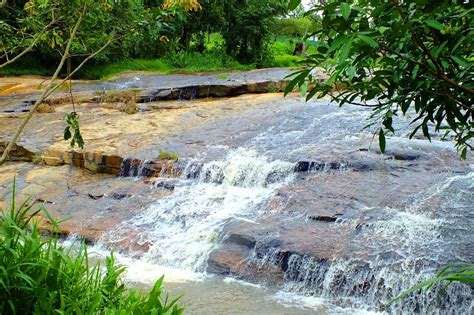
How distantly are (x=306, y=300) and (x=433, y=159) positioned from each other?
3566 mm

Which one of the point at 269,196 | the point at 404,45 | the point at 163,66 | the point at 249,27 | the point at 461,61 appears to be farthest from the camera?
the point at 249,27

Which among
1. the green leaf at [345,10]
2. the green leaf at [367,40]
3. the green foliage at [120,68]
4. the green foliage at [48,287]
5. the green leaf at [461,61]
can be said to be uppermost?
the green leaf at [345,10]

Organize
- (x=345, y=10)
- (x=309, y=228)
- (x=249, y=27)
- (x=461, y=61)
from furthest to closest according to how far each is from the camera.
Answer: (x=249, y=27), (x=309, y=228), (x=461, y=61), (x=345, y=10)

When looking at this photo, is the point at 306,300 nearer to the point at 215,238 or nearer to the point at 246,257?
the point at 246,257

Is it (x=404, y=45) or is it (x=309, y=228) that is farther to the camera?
(x=309, y=228)

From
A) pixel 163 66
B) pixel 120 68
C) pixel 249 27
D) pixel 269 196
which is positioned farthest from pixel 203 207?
pixel 249 27

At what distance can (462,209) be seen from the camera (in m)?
6.63

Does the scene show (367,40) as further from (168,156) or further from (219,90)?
(219,90)

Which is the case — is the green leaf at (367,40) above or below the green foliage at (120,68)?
above

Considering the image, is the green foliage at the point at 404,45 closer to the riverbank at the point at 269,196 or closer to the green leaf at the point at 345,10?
the green leaf at the point at 345,10

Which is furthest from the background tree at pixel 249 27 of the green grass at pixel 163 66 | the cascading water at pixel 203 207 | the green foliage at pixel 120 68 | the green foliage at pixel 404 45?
the green foliage at pixel 404 45

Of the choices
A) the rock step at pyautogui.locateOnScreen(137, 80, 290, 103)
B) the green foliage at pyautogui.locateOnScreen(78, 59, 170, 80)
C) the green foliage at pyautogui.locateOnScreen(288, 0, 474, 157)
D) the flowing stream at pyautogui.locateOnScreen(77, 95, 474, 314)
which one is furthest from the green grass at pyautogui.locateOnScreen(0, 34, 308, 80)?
the green foliage at pyautogui.locateOnScreen(288, 0, 474, 157)

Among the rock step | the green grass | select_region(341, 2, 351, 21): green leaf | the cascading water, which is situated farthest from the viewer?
the green grass

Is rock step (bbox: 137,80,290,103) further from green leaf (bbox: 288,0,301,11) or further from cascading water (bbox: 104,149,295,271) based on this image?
green leaf (bbox: 288,0,301,11)
